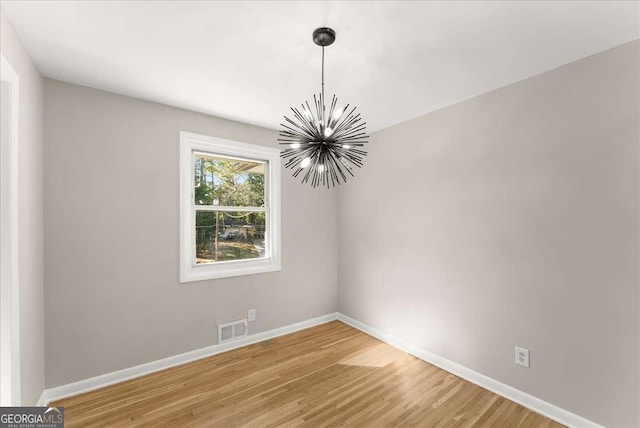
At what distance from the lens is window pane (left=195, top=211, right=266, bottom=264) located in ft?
10.1

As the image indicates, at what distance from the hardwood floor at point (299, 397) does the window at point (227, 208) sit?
920 millimetres

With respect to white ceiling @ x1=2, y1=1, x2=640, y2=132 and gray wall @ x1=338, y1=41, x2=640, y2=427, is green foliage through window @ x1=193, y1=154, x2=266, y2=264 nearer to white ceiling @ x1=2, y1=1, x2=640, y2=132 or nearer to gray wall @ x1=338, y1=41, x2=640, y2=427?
white ceiling @ x1=2, y1=1, x2=640, y2=132

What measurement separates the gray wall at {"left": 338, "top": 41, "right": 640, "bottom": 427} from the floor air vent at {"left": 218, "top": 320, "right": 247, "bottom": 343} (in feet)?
5.42

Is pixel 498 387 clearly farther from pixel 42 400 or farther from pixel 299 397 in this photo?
pixel 42 400

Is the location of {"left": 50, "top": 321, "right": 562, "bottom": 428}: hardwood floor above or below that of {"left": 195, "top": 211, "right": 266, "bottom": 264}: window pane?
below

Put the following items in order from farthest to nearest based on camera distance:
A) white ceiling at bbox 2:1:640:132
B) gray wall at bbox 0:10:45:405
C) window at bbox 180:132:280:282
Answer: window at bbox 180:132:280:282
gray wall at bbox 0:10:45:405
white ceiling at bbox 2:1:640:132

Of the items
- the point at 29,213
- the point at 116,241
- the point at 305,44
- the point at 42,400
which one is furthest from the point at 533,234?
the point at 42,400

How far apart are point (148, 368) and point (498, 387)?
3039 millimetres

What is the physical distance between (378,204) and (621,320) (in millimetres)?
2174

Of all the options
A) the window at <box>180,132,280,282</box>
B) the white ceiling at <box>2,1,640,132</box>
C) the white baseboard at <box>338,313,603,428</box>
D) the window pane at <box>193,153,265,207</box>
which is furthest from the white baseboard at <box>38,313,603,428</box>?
the white ceiling at <box>2,1,640,132</box>

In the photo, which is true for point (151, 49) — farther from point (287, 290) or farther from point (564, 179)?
point (564, 179)

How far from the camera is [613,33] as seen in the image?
1.71 meters

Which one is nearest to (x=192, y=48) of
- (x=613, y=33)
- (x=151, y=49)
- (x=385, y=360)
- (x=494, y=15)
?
(x=151, y=49)

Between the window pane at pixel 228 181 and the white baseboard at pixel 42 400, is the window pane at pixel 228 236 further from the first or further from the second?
the white baseboard at pixel 42 400
